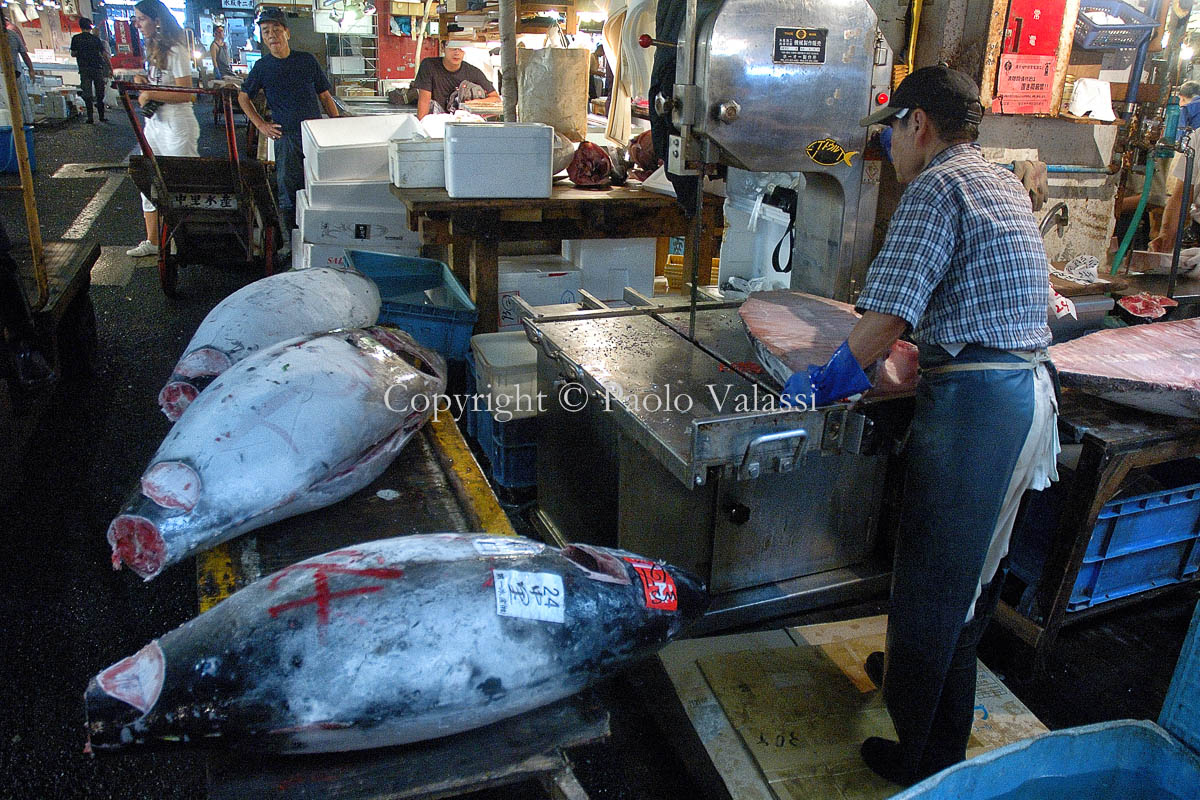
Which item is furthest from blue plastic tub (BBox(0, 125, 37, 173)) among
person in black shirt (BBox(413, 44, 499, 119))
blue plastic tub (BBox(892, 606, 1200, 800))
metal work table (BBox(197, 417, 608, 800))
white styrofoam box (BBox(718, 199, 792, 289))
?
blue plastic tub (BBox(892, 606, 1200, 800))

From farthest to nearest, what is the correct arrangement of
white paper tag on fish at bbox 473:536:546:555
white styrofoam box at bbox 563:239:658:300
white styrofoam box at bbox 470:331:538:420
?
white styrofoam box at bbox 563:239:658:300 → white styrofoam box at bbox 470:331:538:420 → white paper tag on fish at bbox 473:536:546:555

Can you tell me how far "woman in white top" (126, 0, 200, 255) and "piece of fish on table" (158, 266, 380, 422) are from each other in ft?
15.3

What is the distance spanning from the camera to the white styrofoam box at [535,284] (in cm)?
502

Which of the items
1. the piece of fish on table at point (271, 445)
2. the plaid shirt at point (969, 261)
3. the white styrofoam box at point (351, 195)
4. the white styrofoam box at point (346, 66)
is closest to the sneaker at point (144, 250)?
the white styrofoam box at point (351, 195)

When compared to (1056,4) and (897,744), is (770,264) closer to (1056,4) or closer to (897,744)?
(1056,4)

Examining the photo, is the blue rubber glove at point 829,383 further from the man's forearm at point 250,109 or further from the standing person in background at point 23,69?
the standing person in background at point 23,69

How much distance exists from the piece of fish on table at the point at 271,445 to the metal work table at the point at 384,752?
8 centimetres

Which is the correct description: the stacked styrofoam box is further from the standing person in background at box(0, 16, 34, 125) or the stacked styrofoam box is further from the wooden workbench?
the standing person in background at box(0, 16, 34, 125)

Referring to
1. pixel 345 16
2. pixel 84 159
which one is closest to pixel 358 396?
pixel 84 159

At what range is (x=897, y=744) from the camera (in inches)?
91.2

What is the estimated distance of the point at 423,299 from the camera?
225 inches

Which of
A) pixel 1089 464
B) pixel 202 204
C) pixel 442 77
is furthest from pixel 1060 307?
pixel 442 77

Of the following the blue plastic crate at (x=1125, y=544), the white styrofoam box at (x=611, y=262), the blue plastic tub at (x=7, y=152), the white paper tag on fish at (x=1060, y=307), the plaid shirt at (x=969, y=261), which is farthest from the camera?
the blue plastic tub at (x=7, y=152)

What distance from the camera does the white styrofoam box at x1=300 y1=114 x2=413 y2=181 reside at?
552 cm
